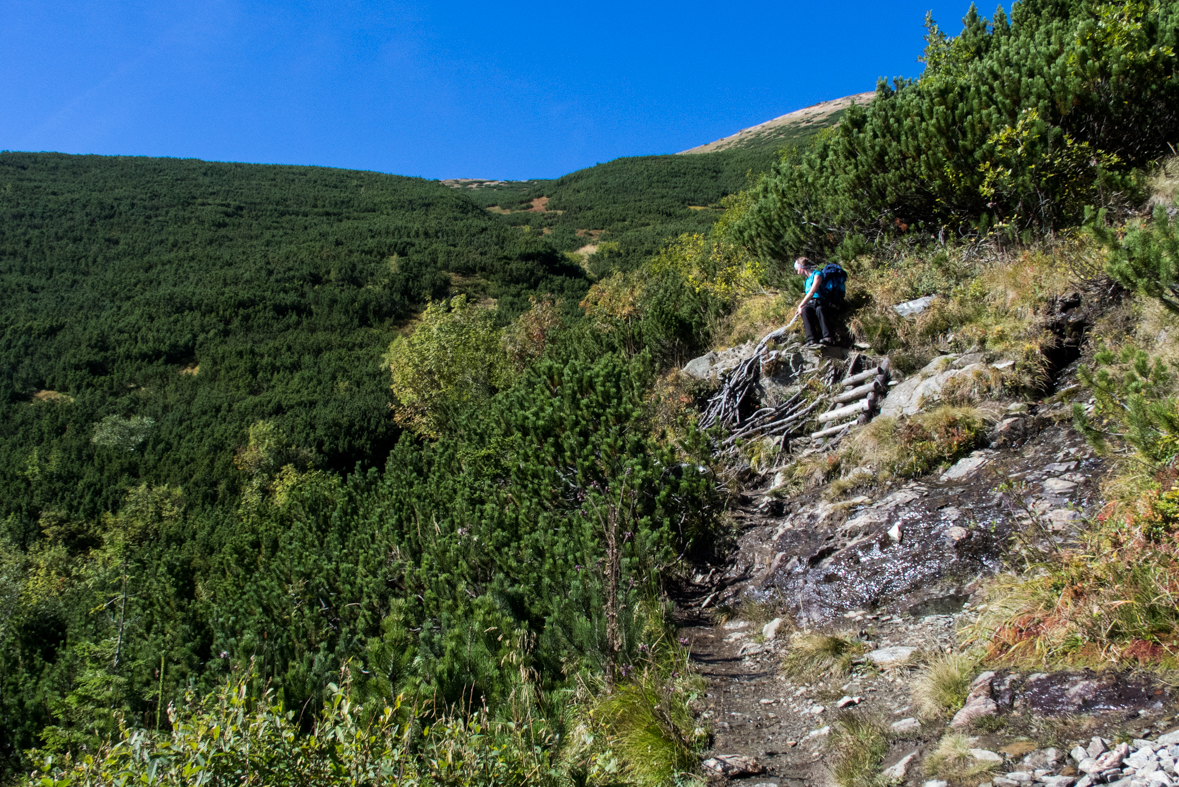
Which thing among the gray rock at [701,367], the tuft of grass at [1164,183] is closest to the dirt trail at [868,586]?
the tuft of grass at [1164,183]

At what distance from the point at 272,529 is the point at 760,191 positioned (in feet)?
36.0

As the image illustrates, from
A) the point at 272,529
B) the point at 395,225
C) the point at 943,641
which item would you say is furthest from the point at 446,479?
the point at 395,225

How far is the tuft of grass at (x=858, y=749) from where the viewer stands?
2.42 m

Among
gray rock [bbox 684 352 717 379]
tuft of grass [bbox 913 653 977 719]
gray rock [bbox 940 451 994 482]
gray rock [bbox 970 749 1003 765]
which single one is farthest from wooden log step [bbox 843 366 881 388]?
gray rock [bbox 970 749 1003 765]

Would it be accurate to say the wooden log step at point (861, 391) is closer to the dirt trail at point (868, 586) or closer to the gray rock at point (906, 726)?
the dirt trail at point (868, 586)

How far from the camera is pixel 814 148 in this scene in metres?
10.8

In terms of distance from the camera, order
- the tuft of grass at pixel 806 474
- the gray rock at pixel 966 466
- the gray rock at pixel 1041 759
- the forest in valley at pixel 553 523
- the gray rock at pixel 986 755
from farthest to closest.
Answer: the tuft of grass at pixel 806 474 → the gray rock at pixel 966 466 → the forest in valley at pixel 553 523 → the gray rock at pixel 986 755 → the gray rock at pixel 1041 759

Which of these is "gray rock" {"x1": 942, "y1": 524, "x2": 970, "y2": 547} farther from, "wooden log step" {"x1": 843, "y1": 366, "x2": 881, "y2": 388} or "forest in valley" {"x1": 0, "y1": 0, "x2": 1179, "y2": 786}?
"wooden log step" {"x1": 843, "y1": 366, "x2": 881, "y2": 388}

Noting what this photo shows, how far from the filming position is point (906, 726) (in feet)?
8.81

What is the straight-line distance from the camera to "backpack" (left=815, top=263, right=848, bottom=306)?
716 centimetres

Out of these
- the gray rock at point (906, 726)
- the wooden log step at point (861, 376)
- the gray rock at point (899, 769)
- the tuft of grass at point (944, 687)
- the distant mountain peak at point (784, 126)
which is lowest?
the gray rock at point (906, 726)

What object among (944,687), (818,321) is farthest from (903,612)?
(818,321)

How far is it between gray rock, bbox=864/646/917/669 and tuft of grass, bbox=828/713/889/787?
47cm

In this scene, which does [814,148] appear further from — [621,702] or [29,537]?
[29,537]
